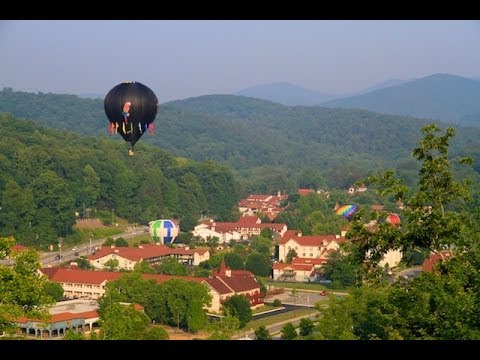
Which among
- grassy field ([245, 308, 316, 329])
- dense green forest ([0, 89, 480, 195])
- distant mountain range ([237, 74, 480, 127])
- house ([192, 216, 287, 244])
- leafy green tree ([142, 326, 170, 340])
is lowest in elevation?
grassy field ([245, 308, 316, 329])

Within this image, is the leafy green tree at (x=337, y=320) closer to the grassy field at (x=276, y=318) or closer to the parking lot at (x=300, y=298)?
the grassy field at (x=276, y=318)

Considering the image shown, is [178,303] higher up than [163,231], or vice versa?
[163,231]

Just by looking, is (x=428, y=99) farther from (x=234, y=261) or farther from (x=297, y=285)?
(x=297, y=285)

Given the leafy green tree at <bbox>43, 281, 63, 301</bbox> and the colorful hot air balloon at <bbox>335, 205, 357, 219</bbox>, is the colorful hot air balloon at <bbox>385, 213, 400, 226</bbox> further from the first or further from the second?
the colorful hot air balloon at <bbox>335, 205, 357, 219</bbox>

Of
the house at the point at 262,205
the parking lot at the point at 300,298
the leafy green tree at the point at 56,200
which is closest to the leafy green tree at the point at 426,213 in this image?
the parking lot at the point at 300,298

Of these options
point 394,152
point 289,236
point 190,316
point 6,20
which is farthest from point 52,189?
point 394,152

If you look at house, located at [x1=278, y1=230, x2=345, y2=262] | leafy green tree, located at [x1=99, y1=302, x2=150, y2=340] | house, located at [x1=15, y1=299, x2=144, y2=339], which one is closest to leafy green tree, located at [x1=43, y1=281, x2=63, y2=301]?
house, located at [x1=15, y1=299, x2=144, y2=339]

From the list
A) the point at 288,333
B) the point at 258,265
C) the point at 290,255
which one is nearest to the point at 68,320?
the point at 288,333
